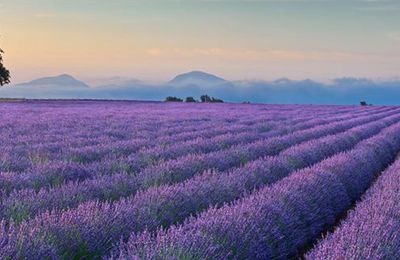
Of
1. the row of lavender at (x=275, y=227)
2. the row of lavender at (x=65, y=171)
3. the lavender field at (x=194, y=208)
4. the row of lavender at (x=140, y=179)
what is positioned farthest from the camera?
the row of lavender at (x=65, y=171)

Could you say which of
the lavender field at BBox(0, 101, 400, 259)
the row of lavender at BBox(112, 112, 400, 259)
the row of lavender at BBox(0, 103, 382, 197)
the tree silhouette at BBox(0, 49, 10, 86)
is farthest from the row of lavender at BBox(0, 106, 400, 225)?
the tree silhouette at BBox(0, 49, 10, 86)

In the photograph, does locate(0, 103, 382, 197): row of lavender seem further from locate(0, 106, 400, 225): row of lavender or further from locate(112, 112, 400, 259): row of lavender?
locate(112, 112, 400, 259): row of lavender

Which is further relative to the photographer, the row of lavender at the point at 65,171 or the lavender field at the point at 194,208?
the row of lavender at the point at 65,171

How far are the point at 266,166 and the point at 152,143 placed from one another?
3.65 metres

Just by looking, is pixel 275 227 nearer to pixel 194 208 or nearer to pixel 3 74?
pixel 194 208

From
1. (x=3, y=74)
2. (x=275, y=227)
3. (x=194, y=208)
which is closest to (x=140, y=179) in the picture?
(x=194, y=208)

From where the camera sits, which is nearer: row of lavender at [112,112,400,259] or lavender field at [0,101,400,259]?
row of lavender at [112,112,400,259]

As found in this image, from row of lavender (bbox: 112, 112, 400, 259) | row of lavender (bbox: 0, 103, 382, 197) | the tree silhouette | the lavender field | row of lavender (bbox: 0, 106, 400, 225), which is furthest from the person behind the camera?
the tree silhouette

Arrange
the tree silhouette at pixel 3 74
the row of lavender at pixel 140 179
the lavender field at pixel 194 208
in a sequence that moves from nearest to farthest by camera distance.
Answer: the lavender field at pixel 194 208, the row of lavender at pixel 140 179, the tree silhouette at pixel 3 74

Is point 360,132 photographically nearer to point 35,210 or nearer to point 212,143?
point 212,143

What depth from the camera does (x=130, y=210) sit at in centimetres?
387

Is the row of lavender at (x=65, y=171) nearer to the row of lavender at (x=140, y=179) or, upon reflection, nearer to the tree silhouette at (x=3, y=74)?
the row of lavender at (x=140, y=179)

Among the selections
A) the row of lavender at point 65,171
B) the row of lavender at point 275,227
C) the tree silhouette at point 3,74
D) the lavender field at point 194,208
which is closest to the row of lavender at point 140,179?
the lavender field at point 194,208

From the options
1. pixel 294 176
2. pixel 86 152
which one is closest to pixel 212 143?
pixel 86 152
